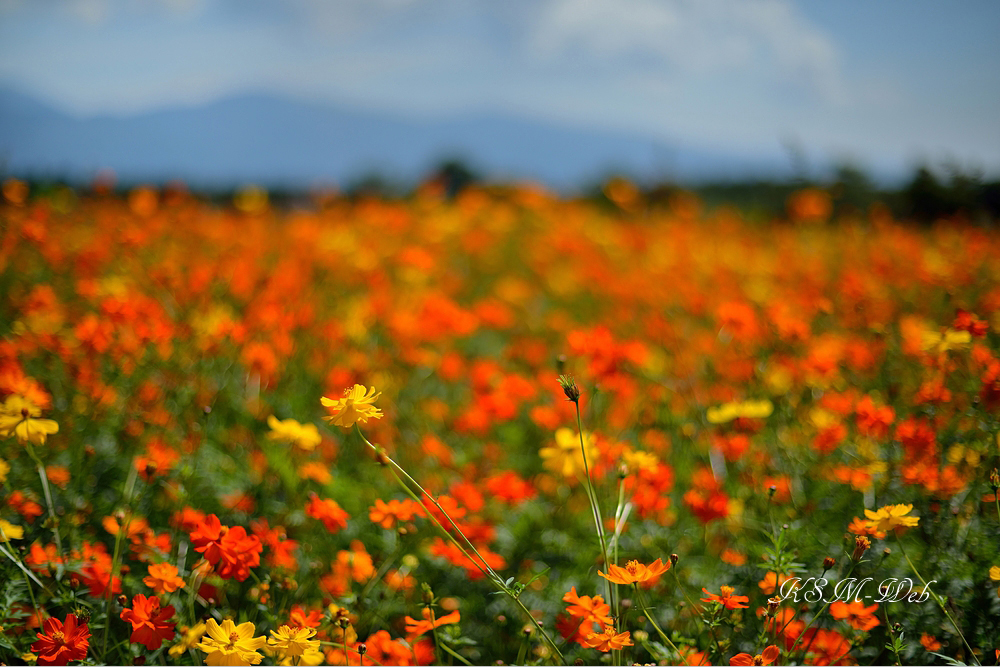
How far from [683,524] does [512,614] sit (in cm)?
56

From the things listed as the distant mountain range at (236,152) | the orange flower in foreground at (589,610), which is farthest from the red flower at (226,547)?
the distant mountain range at (236,152)

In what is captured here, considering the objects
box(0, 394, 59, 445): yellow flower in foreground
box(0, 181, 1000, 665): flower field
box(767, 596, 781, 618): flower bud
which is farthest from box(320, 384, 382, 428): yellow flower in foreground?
box(767, 596, 781, 618): flower bud

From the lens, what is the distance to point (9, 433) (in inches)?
38.4

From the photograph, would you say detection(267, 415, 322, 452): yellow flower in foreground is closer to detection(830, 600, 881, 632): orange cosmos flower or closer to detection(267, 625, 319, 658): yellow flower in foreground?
detection(267, 625, 319, 658): yellow flower in foreground

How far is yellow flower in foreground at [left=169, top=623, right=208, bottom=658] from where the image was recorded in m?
0.88

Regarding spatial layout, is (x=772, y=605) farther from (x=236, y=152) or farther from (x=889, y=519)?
(x=236, y=152)

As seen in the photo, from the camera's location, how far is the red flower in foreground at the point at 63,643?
0.81m

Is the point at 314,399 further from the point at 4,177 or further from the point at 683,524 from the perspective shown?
the point at 4,177

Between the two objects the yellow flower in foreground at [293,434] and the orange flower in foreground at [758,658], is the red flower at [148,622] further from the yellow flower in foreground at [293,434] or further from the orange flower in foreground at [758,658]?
the orange flower in foreground at [758,658]

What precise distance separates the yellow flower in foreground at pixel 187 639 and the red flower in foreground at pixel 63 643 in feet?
0.40

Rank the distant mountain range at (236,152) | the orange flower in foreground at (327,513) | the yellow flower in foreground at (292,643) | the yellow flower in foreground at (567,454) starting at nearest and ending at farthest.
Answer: the yellow flower in foreground at (292,643) < the orange flower in foreground at (327,513) < the yellow flower in foreground at (567,454) < the distant mountain range at (236,152)

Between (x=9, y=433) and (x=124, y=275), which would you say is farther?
(x=124, y=275)

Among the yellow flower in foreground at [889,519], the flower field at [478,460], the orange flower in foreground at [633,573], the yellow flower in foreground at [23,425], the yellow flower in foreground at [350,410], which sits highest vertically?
the yellow flower in foreground at [350,410]

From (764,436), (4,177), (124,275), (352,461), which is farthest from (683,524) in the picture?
(4,177)
